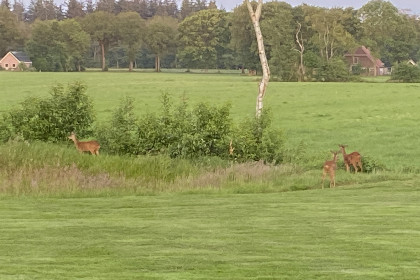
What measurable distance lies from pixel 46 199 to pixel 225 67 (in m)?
121

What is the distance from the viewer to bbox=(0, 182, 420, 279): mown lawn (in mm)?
8406

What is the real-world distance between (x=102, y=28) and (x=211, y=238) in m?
132

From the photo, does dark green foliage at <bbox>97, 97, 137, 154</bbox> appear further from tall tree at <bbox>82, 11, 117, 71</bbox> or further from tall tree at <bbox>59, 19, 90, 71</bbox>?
tall tree at <bbox>82, 11, 117, 71</bbox>

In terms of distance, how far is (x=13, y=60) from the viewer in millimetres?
138625

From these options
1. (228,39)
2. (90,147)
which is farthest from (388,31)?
(90,147)

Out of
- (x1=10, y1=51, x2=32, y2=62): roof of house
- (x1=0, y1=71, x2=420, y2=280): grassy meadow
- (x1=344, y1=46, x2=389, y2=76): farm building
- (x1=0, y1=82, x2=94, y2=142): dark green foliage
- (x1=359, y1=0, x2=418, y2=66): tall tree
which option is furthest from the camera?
(x1=10, y1=51, x2=32, y2=62): roof of house

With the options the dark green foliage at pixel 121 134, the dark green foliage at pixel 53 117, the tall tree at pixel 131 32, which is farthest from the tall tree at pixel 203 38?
the dark green foliage at pixel 121 134

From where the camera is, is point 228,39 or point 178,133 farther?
point 228,39

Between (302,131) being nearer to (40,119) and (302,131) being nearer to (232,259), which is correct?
(40,119)

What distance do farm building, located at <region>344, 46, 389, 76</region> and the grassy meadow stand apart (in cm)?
7459

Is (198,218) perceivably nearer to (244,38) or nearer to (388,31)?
(244,38)

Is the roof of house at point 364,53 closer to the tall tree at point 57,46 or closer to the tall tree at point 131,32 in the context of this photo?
the tall tree at point 131,32

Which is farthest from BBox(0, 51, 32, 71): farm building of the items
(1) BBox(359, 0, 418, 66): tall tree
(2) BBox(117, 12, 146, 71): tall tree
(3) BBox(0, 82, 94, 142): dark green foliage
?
(3) BBox(0, 82, 94, 142): dark green foliage

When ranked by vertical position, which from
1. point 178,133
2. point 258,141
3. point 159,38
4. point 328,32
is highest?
point 328,32
